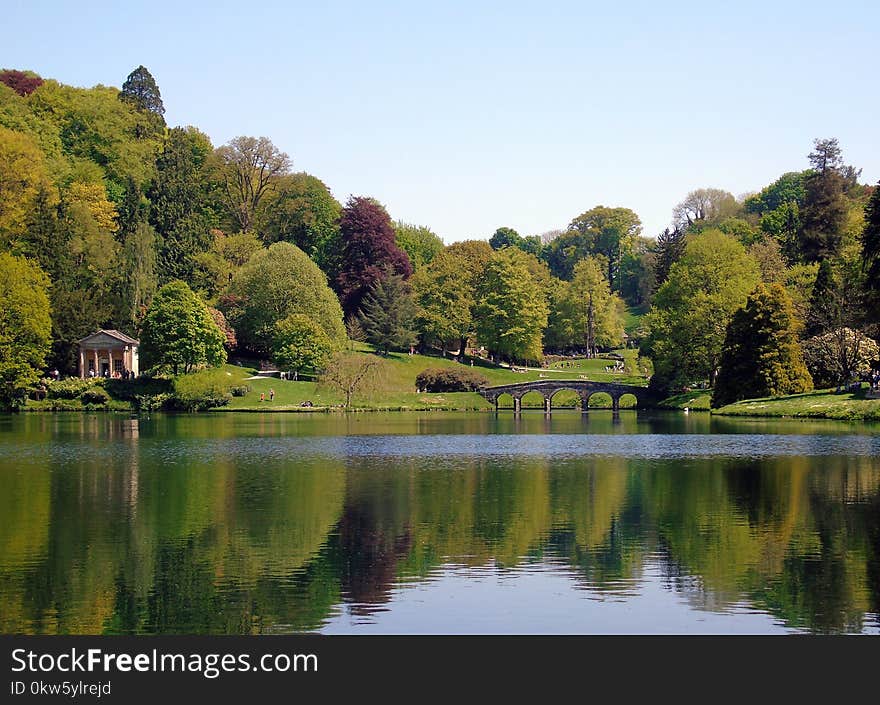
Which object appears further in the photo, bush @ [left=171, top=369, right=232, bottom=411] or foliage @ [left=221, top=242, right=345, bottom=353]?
foliage @ [left=221, top=242, right=345, bottom=353]

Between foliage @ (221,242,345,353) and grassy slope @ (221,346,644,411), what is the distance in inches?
226

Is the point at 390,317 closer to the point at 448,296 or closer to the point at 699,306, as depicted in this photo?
the point at 448,296

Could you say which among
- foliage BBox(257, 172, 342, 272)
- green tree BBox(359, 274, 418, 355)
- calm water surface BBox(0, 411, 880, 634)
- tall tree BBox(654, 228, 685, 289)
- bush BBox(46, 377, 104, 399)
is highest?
foliage BBox(257, 172, 342, 272)

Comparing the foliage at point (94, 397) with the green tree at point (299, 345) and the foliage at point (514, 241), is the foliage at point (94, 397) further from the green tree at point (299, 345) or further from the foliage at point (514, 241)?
the foliage at point (514, 241)

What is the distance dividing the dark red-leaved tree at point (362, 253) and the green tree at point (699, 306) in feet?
116

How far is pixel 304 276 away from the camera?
10525 cm

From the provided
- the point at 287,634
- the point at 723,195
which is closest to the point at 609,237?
the point at 723,195

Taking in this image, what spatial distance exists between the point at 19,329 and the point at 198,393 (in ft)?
44.6

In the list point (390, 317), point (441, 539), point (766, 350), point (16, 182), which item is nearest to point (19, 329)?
point (16, 182)

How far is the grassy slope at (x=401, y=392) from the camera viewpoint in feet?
304

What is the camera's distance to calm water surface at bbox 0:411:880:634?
1861 cm

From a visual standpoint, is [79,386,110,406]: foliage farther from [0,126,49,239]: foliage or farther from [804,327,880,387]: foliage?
[804,327,880,387]: foliage

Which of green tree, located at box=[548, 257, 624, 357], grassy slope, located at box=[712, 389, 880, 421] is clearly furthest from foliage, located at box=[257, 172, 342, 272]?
grassy slope, located at box=[712, 389, 880, 421]

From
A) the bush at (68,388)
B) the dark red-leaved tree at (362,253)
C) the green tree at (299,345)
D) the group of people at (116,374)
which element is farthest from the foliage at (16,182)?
the dark red-leaved tree at (362,253)
